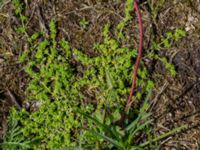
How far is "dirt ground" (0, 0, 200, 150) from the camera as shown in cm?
313

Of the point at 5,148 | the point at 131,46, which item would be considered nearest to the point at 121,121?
the point at 131,46

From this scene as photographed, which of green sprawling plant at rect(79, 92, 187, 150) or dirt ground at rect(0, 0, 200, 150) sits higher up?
dirt ground at rect(0, 0, 200, 150)

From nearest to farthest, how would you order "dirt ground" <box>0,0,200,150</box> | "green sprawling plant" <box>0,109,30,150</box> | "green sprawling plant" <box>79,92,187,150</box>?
1. "green sprawling plant" <box>79,92,187,150</box>
2. "green sprawling plant" <box>0,109,30,150</box>
3. "dirt ground" <box>0,0,200,150</box>

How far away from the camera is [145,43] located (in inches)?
128

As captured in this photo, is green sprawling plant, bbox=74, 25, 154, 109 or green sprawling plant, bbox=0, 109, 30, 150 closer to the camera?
green sprawling plant, bbox=0, 109, 30, 150

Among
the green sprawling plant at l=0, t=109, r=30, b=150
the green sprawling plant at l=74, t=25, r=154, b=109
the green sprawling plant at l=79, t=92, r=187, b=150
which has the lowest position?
the green sprawling plant at l=79, t=92, r=187, b=150

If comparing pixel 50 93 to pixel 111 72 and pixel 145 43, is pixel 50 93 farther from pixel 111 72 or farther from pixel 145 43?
pixel 145 43

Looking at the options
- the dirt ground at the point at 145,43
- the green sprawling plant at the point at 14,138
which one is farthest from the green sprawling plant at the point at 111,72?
the green sprawling plant at the point at 14,138

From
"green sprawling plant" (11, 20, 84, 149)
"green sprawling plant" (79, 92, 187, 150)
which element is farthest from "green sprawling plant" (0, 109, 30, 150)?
"green sprawling plant" (79, 92, 187, 150)

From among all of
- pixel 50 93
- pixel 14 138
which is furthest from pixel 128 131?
pixel 14 138

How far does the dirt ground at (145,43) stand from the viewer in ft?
10.3

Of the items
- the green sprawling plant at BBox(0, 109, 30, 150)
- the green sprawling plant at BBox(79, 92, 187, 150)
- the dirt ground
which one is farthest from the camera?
the dirt ground

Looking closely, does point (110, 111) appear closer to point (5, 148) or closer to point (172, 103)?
point (172, 103)

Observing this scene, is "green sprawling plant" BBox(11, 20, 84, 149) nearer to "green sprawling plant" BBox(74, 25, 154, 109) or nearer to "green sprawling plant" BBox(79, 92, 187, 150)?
"green sprawling plant" BBox(74, 25, 154, 109)
